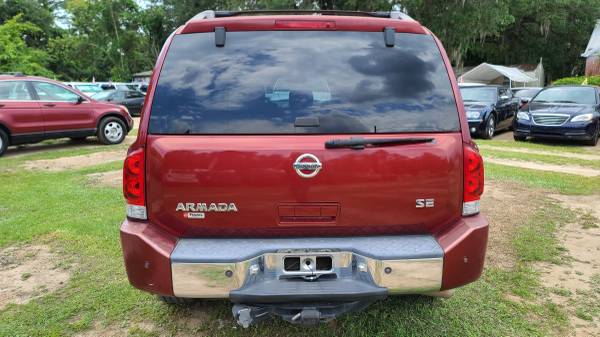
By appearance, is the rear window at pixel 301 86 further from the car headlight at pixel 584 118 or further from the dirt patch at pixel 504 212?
the car headlight at pixel 584 118

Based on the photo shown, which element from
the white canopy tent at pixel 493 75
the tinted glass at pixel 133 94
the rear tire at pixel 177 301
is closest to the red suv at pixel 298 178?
the rear tire at pixel 177 301

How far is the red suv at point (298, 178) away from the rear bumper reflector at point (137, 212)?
13mm

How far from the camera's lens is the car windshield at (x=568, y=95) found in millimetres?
11742

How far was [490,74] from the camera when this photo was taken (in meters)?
32.3

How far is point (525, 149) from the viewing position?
10.8m

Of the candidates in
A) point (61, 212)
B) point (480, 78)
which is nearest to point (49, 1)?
point (480, 78)

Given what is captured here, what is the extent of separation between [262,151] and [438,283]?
116cm

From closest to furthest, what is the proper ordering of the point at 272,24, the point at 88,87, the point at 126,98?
1. the point at 272,24
2. the point at 126,98
3. the point at 88,87

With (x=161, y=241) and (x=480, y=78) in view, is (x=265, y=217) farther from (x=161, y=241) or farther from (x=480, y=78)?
(x=480, y=78)

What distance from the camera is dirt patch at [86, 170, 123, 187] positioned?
702 cm

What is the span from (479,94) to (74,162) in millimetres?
11512

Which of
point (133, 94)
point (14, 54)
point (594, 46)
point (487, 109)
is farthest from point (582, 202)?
point (594, 46)

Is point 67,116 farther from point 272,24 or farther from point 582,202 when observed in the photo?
point 582,202

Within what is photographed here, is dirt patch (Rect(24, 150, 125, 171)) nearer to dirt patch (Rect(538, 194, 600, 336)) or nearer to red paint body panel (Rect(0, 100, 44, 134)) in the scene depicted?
red paint body panel (Rect(0, 100, 44, 134))
